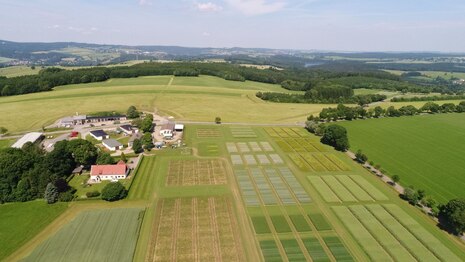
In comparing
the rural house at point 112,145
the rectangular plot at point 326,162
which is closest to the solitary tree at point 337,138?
the rectangular plot at point 326,162

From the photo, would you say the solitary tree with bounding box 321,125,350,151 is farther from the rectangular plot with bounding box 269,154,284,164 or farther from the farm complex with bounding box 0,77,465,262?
the rectangular plot with bounding box 269,154,284,164

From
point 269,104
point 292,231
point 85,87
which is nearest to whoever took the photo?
point 292,231

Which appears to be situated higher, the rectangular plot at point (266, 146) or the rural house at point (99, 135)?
the rural house at point (99, 135)

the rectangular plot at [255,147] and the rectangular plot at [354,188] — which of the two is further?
the rectangular plot at [255,147]

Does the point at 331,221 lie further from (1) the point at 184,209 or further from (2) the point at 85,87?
(2) the point at 85,87

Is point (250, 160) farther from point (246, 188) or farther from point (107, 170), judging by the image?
point (107, 170)

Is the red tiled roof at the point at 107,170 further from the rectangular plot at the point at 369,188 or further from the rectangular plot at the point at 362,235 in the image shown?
the rectangular plot at the point at 369,188

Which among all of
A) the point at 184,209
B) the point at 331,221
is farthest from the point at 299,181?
the point at 184,209
